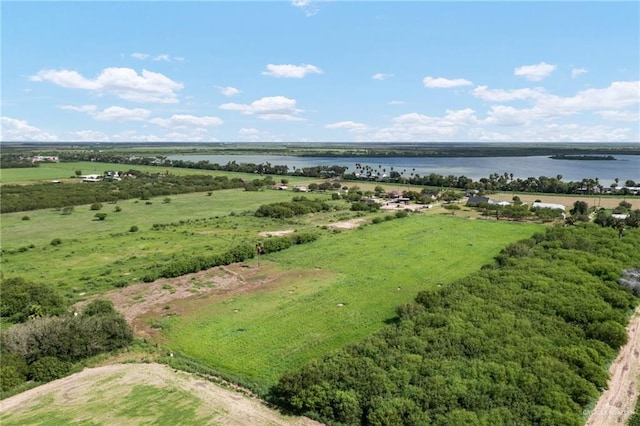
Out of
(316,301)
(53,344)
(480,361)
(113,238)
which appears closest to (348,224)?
(316,301)

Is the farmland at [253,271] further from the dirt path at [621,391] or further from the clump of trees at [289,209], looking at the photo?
the dirt path at [621,391]

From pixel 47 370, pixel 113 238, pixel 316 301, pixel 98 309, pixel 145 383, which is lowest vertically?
pixel 145 383

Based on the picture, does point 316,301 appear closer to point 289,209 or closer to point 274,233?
point 274,233

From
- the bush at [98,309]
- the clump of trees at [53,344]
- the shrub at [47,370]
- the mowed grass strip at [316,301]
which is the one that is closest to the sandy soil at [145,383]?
the shrub at [47,370]

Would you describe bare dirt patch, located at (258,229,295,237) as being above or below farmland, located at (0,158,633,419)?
above

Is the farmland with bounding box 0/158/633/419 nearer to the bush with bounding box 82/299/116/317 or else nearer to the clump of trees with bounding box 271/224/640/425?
the bush with bounding box 82/299/116/317

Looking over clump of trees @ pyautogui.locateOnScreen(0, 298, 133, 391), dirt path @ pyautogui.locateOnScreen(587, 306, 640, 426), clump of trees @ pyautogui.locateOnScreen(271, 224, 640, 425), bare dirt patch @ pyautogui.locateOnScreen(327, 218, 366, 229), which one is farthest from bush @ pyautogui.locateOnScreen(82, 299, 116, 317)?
bare dirt patch @ pyautogui.locateOnScreen(327, 218, 366, 229)
